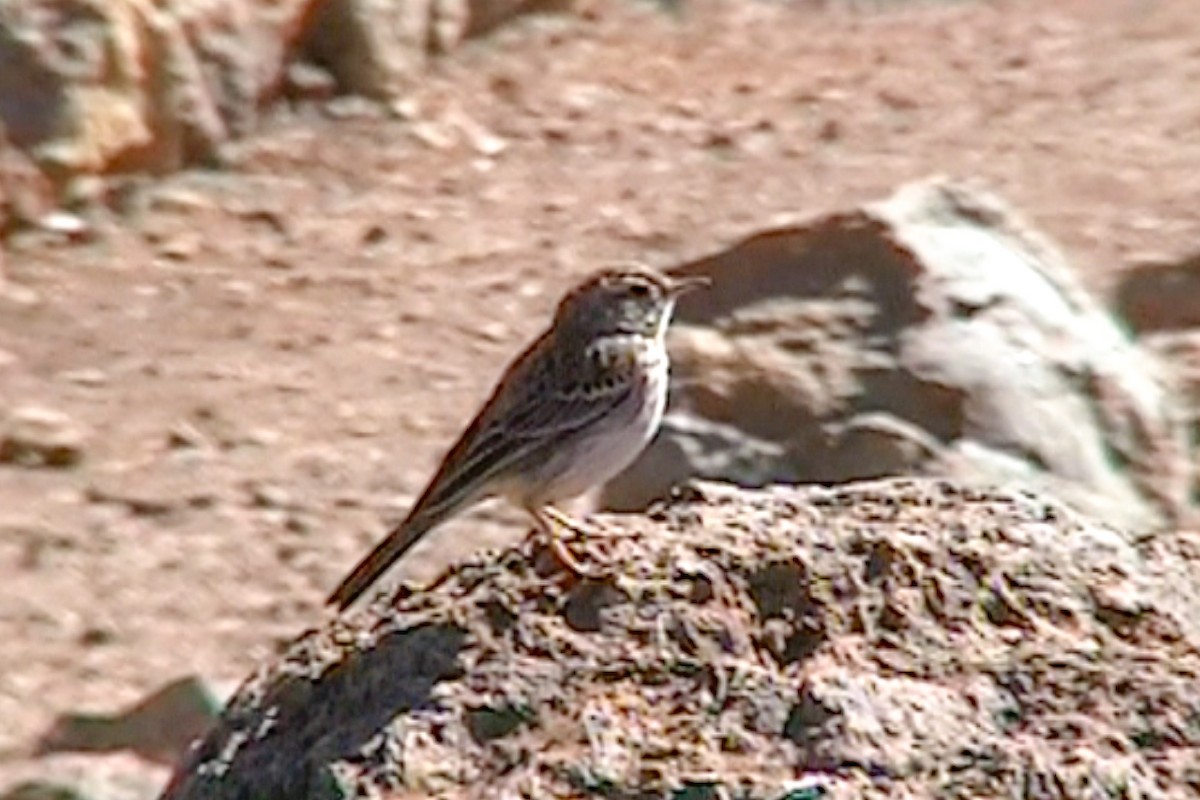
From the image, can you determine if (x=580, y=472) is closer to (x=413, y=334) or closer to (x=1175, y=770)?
(x=1175, y=770)

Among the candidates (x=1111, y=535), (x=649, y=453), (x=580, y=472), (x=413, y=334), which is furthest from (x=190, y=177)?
(x=1111, y=535)

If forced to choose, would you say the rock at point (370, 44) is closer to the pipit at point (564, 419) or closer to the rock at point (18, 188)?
the rock at point (18, 188)

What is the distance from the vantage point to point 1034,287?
440 inches

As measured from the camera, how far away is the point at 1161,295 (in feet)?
39.6

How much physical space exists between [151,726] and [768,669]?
14.0 feet

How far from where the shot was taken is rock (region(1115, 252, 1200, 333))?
11.9m

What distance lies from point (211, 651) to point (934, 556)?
4765 millimetres

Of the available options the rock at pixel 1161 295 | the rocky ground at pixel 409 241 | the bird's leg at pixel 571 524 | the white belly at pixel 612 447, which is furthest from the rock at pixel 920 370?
the bird's leg at pixel 571 524

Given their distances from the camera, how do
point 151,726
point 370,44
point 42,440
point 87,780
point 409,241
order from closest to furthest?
point 87,780, point 151,726, point 42,440, point 409,241, point 370,44

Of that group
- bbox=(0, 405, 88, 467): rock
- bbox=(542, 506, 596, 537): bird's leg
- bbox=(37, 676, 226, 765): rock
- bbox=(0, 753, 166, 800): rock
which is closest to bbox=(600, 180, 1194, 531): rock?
bbox=(37, 676, 226, 765): rock

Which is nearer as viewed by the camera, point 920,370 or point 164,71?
point 920,370

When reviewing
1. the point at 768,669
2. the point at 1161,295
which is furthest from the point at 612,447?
the point at 1161,295

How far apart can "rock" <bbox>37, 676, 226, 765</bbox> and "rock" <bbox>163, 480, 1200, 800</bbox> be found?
336cm

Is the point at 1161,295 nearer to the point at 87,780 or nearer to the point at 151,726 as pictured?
the point at 151,726
